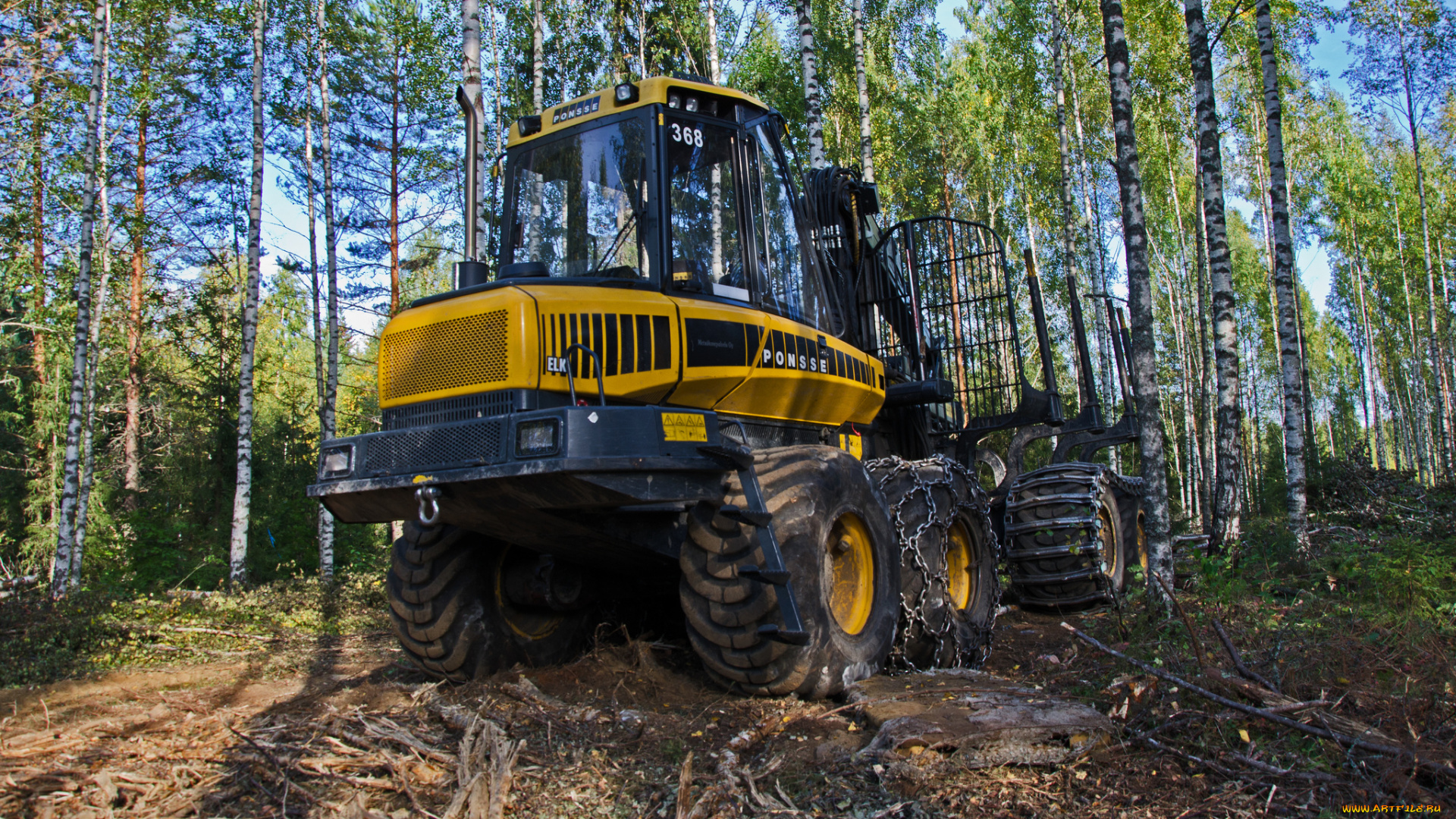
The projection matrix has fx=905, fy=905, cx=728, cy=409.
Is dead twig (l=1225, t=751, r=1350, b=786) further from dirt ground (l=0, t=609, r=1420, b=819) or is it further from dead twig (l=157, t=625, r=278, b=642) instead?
dead twig (l=157, t=625, r=278, b=642)

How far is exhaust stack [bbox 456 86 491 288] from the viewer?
5.43 m

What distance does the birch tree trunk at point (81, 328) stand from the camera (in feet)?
35.3

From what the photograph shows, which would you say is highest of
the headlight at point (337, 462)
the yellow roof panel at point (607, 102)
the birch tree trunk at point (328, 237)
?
the birch tree trunk at point (328, 237)

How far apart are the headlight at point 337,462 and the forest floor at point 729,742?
1.23 m

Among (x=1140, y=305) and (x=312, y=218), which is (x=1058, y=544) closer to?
(x=1140, y=305)

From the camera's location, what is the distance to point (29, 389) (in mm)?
18953

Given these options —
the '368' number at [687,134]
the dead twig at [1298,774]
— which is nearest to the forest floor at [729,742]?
the dead twig at [1298,774]

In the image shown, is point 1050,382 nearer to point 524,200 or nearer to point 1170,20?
point 524,200

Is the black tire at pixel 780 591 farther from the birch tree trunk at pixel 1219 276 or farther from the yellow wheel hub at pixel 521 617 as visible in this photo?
the birch tree trunk at pixel 1219 276

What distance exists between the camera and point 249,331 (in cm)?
1365

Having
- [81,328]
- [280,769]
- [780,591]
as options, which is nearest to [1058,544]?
[780,591]

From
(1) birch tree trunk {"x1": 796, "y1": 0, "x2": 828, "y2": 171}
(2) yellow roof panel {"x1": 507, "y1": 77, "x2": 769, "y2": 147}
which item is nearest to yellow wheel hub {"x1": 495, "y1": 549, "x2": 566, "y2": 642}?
(2) yellow roof panel {"x1": 507, "y1": 77, "x2": 769, "y2": 147}

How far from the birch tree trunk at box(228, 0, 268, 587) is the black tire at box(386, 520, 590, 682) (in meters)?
8.85

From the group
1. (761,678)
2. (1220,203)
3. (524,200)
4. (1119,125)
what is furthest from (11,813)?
(1220,203)
